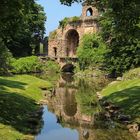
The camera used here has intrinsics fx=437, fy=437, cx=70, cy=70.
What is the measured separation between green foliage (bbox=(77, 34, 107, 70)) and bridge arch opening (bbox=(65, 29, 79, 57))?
9.70 meters

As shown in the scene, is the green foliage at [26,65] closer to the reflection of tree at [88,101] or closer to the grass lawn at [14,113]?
the reflection of tree at [88,101]

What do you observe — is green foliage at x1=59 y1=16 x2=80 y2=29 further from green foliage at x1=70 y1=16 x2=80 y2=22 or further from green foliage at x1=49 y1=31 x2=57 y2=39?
green foliage at x1=49 y1=31 x2=57 y2=39

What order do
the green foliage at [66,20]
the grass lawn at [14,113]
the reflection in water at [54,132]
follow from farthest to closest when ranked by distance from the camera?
the green foliage at [66,20]
the reflection in water at [54,132]
the grass lawn at [14,113]

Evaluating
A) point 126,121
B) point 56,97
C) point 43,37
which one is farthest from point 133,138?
point 43,37

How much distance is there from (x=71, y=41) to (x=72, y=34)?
2.02 m

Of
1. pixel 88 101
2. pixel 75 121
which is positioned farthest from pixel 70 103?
pixel 75 121

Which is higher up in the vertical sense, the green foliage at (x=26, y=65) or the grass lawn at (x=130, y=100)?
the green foliage at (x=26, y=65)

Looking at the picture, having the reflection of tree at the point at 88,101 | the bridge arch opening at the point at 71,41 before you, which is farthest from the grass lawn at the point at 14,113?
the bridge arch opening at the point at 71,41

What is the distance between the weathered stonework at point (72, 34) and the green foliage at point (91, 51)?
4416mm

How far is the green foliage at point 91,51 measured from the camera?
78.1m

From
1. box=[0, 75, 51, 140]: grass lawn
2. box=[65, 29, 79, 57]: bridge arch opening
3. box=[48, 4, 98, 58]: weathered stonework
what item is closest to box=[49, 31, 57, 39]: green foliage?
box=[48, 4, 98, 58]: weathered stonework

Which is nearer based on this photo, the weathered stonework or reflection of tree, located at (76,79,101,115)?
reflection of tree, located at (76,79,101,115)

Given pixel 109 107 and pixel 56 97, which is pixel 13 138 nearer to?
pixel 109 107

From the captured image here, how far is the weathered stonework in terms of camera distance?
3524 inches
